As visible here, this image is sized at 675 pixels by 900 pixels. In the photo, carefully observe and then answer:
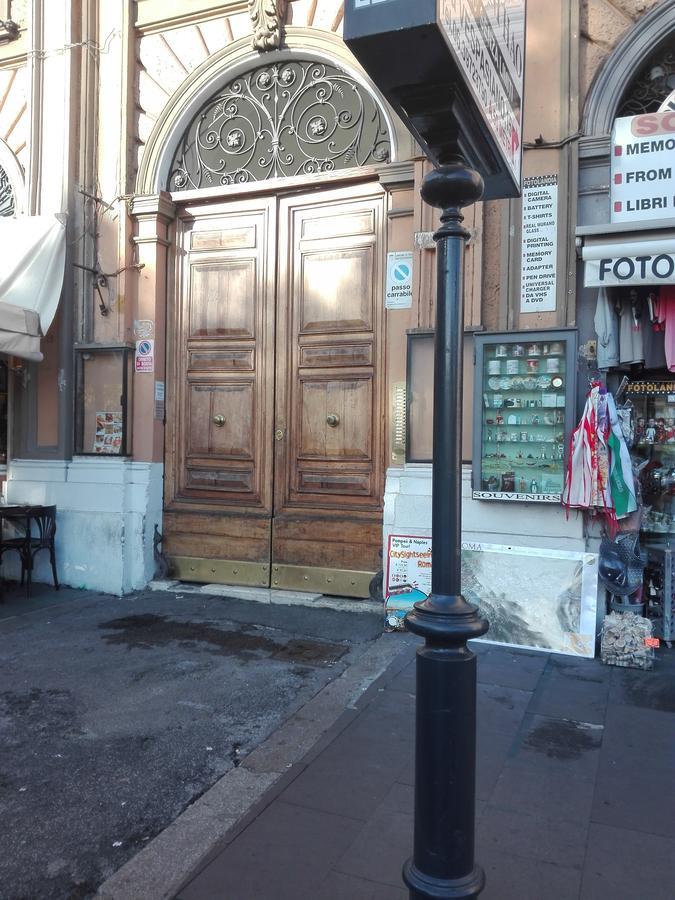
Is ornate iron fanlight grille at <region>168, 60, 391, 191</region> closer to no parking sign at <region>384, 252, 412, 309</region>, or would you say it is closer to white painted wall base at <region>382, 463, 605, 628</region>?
no parking sign at <region>384, 252, 412, 309</region>

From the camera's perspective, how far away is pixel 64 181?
23.5 ft

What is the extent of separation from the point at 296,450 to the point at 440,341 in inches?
187

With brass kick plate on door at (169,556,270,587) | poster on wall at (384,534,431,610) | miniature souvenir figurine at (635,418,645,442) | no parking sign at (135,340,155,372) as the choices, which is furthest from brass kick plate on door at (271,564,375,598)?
miniature souvenir figurine at (635,418,645,442)

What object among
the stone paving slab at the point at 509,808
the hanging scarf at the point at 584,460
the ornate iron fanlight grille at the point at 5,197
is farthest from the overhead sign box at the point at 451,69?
the ornate iron fanlight grille at the point at 5,197

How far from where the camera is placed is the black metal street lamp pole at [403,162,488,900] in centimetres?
200

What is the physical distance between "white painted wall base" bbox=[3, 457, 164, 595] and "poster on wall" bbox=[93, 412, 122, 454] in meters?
0.12

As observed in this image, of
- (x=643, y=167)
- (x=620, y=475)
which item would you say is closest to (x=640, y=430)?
(x=620, y=475)

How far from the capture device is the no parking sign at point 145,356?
714 cm

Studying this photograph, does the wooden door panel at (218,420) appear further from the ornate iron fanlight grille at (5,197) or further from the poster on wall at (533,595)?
the ornate iron fanlight grille at (5,197)

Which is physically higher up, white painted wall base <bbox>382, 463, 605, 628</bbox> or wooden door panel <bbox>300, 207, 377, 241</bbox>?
wooden door panel <bbox>300, 207, 377, 241</bbox>

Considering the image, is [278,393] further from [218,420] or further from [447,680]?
[447,680]

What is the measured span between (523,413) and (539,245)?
4.22 feet

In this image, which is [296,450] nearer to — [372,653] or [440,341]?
[372,653]

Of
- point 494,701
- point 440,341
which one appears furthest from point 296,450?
point 440,341
